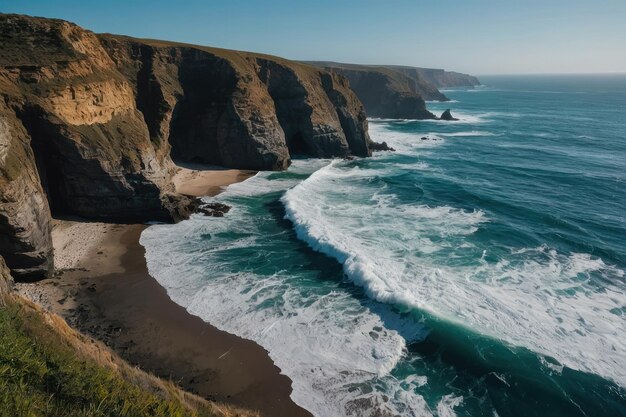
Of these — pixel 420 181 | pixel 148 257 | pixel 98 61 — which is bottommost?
pixel 420 181

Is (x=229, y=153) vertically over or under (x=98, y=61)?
under

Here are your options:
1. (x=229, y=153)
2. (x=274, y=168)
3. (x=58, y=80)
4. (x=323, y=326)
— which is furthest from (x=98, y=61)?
(x=323, y=326)

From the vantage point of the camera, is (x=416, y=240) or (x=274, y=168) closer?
(x=416, y=240)

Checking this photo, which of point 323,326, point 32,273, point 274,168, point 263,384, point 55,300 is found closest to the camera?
point 263,384

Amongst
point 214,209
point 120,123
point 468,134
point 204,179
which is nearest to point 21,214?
point 120,123

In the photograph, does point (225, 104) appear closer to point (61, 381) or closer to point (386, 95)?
point (61, 381)

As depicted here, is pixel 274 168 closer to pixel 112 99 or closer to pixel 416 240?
pixel 112 99

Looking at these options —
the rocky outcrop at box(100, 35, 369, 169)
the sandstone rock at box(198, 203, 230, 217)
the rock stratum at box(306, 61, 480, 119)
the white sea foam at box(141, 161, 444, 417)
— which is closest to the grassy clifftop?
the white sea foam at box(141, 161, 444, 417)
